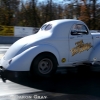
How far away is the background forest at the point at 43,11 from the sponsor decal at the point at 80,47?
30.5m

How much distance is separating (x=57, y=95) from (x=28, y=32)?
22.5 meters

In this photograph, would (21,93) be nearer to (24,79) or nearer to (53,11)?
(24,79)

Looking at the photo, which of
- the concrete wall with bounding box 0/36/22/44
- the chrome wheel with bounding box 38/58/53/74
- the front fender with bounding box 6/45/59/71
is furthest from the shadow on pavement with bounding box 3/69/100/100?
the concrete wall with bounding box 0/36/22/44

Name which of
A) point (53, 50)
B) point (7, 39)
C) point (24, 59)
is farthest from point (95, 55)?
point (7, 39)

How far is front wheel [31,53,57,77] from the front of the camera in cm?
807

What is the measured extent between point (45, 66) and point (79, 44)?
1.35 m

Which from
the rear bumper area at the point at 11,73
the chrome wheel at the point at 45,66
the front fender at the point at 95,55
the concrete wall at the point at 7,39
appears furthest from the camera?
the concrete wall at the point at 7,39

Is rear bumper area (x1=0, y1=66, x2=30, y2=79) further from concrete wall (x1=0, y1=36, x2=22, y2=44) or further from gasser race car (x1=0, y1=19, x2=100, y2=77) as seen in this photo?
concrete wall (x1=0, y1=36, x2=22, y2=44)

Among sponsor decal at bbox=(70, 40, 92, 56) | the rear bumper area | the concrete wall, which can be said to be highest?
sponsor decal at bbox=(70, 40, 92, 56)

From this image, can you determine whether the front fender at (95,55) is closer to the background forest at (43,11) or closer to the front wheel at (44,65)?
the front wheel at (44,65)

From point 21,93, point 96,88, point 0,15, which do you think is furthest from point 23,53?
point 0,15

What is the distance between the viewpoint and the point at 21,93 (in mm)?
6664

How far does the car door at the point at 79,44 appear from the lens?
863 cm

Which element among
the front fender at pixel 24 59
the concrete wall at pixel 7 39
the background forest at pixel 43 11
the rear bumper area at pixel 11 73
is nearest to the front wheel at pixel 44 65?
the front fender at pixel 24 59
